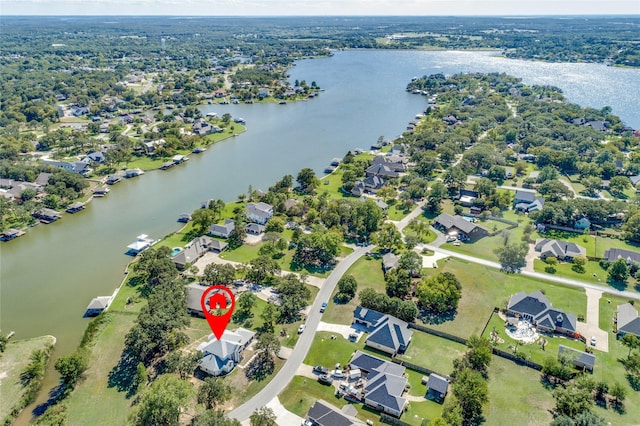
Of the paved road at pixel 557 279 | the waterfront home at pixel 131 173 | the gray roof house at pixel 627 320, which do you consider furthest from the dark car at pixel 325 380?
the waterfront home at pixel 131 173

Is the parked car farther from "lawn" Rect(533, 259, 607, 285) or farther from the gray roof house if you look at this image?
"lawn" Rect(533, 259, 607, 285)

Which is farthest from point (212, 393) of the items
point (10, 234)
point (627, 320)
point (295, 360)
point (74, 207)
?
point (74, 207)

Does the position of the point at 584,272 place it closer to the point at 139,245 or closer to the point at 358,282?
the point at 358,282

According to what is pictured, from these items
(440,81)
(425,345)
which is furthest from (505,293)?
(440,81)

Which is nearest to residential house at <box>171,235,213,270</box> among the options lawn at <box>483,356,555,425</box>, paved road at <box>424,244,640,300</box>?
paved road at <box>424,244,640,300</box>

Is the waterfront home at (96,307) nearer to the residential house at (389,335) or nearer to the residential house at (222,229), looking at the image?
the residential house at (222,229)

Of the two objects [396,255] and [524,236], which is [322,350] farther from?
[524,236]

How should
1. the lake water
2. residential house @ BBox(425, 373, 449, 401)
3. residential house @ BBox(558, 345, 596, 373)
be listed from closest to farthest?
residential house @ BBox(425, 373, 449, 401) → residential house @ BBox(558, 345, 596, 373) → the lake water
